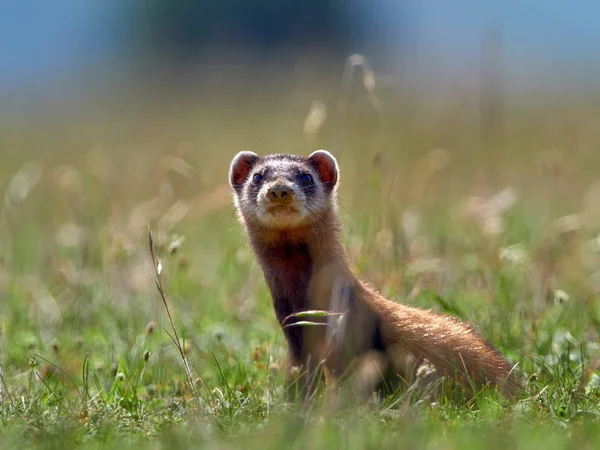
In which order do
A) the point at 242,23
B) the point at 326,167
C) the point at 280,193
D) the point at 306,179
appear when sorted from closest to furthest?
the point at 280,193
the point at 306,179
the point at 326,167
the point at 242,23

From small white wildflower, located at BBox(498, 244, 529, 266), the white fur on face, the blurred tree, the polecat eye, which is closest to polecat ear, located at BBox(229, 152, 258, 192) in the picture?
the white fur on face

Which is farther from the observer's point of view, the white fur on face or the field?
the white fur on face

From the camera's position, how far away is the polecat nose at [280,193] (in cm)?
607

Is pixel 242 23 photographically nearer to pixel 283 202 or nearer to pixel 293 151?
pixel 293 151

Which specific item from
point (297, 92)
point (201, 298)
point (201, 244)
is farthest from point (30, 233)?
point (297, 92)

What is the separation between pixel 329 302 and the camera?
5793mm

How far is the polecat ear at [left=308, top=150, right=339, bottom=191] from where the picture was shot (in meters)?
6.81

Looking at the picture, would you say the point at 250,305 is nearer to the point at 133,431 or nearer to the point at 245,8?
the point at 133,431

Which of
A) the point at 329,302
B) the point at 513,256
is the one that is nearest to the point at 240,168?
the point at 329,302

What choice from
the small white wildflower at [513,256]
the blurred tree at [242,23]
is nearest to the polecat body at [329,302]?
the small white wildflower at [513,256]

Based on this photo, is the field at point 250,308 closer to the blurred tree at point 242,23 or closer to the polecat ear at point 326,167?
the polecat ear at point 326,167

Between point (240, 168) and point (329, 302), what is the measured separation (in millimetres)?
1658

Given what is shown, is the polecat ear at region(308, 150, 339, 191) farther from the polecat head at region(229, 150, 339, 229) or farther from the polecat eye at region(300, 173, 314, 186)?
the polecat eye at region(300, 173, 314, 186)

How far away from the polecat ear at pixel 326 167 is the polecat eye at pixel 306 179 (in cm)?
21
